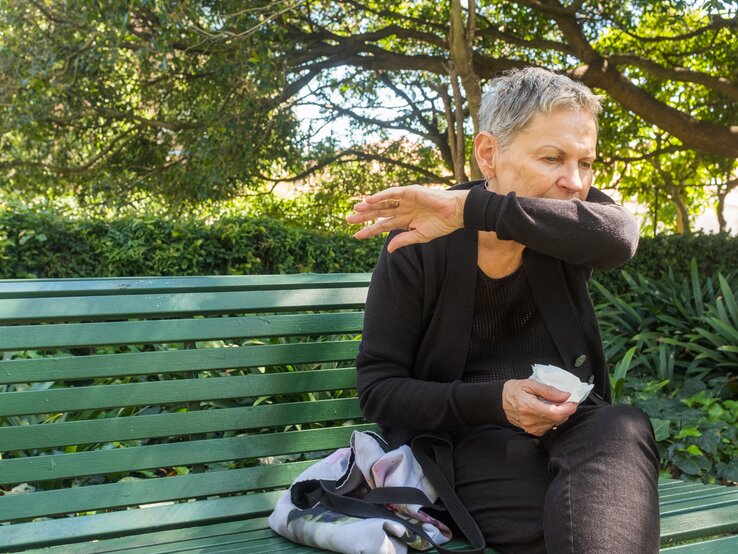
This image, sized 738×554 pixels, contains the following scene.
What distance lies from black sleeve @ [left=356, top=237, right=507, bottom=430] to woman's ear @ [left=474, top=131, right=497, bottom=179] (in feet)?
1.04

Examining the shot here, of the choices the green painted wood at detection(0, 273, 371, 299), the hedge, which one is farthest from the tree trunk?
the green painted wood at detection(0, 273, 371, 299)

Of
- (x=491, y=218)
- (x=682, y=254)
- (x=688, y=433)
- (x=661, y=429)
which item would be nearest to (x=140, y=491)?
(x=491, y=218)

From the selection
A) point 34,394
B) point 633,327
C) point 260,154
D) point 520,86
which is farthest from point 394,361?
point 260,154

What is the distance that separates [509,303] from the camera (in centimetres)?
224

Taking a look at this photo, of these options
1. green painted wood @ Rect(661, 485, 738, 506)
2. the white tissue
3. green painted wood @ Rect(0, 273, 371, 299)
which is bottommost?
green painted wood @ Rect(661, 485, 738, 506)

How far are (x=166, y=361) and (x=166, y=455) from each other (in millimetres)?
261

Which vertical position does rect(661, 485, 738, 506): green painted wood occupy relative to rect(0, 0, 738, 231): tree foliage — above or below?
below

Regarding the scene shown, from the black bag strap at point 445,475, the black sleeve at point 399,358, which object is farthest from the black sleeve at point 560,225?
the black bag strap at point 445,475

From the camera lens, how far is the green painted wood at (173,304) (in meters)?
2.26

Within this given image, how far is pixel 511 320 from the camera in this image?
227 cm

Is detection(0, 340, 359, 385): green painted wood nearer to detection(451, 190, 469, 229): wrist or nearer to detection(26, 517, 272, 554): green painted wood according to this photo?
detection(26, 517, 272, 554): green painted wood

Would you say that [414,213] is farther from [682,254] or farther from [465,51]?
[682,254]

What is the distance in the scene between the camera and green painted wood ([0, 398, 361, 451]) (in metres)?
2.15

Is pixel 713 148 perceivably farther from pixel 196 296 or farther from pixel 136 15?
pixel 196 296
